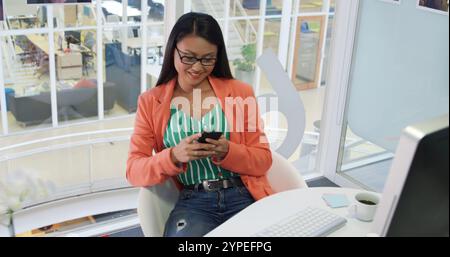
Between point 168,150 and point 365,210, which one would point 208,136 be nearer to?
point 168,150

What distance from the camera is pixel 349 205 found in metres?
1.93

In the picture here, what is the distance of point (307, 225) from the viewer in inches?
68.5

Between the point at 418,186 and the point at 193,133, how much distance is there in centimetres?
123

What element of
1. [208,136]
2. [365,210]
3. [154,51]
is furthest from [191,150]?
[154,51]

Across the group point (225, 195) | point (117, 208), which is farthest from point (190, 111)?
point (117, 208)

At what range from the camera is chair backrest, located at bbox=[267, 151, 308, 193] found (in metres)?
2.32

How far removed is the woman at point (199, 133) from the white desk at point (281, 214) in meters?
0.26

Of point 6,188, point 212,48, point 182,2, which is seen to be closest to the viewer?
point 6,188

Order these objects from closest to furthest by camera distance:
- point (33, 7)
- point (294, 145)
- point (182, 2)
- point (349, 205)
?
point (349, 205), point (33, 7), point (182, 2), point (294, 145)

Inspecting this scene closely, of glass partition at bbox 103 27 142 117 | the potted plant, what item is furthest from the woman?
the potted plant

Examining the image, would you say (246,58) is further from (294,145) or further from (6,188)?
(6,188)

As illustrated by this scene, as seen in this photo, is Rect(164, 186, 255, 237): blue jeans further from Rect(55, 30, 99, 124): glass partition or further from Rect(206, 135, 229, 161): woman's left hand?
Rect(55, 30, 99, 124): glass partition

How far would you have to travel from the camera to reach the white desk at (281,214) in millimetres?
1730

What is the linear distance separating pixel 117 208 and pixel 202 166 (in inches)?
54.5
